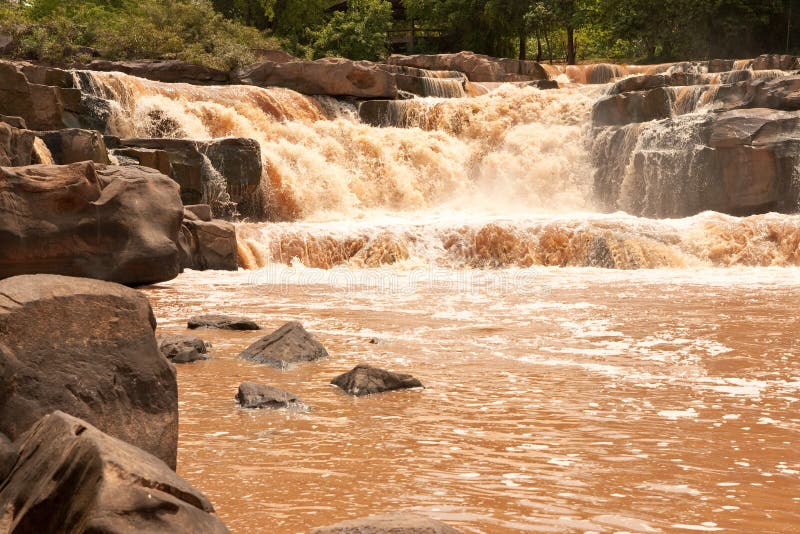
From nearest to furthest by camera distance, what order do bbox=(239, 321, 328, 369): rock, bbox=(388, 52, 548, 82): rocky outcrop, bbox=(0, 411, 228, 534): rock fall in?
bbox=(0, 411, 228, 534): rock, bbox=(239, 321, 328, 369): rock, bbox=(388, 52, 548, 82): rocky outcrop

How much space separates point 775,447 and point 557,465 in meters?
1.12

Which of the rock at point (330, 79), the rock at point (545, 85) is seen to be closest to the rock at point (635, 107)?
the rock at point (545, 85)

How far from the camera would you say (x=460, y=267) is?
16234 millimetres

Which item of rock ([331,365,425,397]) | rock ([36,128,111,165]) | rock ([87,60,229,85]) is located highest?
rock ([87,60,229,85])

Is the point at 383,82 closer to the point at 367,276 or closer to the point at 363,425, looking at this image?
the point at 367,276

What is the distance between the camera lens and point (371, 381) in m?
5.96

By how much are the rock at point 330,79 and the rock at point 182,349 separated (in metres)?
18.9

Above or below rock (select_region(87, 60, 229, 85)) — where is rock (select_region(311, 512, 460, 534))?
below

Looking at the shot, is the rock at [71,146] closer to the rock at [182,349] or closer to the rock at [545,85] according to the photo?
the rock at [182,349]

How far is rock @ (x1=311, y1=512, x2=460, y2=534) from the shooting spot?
2852 mm

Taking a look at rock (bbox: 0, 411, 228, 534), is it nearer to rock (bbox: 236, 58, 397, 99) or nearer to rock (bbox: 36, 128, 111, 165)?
rock (bbox: 36, 128, 111, 165)

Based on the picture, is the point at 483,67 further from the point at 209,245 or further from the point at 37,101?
the point at 209,245

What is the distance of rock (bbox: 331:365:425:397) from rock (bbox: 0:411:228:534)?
9.74 ft

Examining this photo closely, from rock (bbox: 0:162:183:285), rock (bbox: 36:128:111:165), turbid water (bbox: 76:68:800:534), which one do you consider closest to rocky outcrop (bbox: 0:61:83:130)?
turbid water (bbox: 76:68:800:534)
